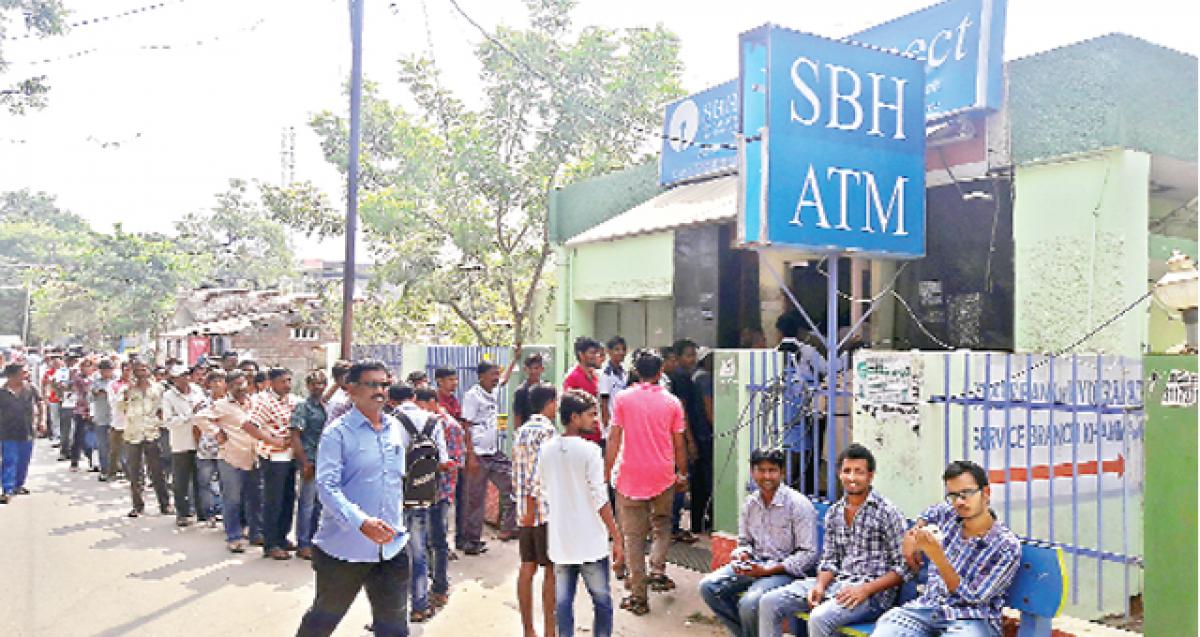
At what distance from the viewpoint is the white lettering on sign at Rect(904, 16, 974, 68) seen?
308 inches

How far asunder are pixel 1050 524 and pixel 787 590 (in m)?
1.81

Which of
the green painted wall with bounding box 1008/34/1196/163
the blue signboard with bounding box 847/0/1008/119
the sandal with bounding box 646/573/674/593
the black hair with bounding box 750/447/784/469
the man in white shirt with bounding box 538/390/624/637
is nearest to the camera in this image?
the man in white shirt with bounding box 538/390/624/637

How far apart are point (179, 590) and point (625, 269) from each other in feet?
23.3

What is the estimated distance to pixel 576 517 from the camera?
193 inches

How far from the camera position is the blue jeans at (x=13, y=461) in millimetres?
10969

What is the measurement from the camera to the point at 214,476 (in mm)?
9586

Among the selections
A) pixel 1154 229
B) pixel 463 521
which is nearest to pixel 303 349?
pixel 463 521

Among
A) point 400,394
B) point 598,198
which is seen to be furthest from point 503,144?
point 400,394

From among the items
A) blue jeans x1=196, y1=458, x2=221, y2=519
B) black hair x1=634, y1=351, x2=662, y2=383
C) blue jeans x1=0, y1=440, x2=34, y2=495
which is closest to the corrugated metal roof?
black hair x1=634, y1=351, x2=662, y2=383

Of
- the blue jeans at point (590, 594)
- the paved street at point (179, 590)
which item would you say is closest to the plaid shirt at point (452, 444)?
the paved street at point (179, 590)

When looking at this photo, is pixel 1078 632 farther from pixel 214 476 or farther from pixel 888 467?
Result: pixel 214 476

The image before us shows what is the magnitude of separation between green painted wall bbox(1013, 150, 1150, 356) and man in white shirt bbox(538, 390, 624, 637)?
4316 mm

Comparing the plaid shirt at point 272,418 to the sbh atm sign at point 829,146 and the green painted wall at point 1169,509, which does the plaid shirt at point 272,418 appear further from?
the green painted wall at point 1169,509

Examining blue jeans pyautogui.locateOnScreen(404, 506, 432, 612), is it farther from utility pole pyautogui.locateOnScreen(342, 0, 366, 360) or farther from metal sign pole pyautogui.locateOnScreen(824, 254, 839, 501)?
utility pole pyautogui.locateOnScreen(342, 0, 366, 360)
